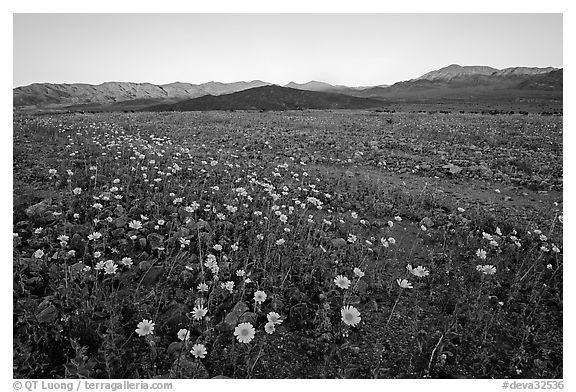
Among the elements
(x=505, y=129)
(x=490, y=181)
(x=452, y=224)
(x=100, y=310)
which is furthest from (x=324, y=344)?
(x=505, y=129)

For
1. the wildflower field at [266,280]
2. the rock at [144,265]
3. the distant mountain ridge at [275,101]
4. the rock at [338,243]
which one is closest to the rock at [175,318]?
the wildflower field at [266,280]

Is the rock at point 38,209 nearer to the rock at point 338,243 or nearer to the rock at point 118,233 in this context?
the rock at point 118,233

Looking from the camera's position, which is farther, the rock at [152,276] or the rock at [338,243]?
the rock at [338,243]

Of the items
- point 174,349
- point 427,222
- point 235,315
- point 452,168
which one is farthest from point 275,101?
point 174,349

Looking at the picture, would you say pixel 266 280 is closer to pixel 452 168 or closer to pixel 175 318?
pixel 175 318

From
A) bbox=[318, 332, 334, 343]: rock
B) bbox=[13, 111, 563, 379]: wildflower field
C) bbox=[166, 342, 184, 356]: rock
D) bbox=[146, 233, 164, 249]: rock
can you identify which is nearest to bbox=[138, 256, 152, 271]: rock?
bbox=[13, 111, 563, 379]: wildflower field
